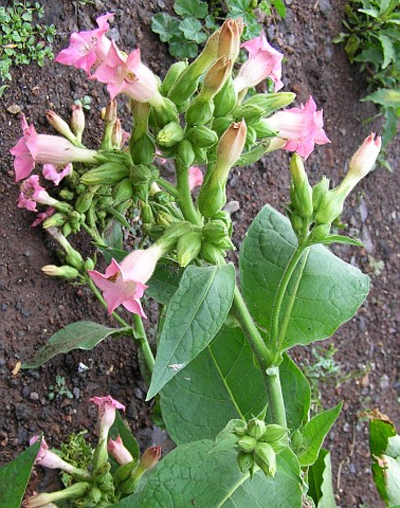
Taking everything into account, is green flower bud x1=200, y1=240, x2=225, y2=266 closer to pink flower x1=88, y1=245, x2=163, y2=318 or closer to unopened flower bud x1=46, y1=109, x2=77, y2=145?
pink flower x1=88, y1=245, x2=163, y2=318

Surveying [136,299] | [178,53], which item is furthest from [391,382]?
[136,299]

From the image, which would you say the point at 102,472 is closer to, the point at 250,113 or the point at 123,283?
the point at 123,283

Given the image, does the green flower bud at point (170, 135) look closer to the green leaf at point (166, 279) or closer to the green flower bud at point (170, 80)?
the green flower bud at point (170, 80)

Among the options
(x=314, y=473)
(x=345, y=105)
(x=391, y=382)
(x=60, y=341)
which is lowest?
(x=391, y=382)

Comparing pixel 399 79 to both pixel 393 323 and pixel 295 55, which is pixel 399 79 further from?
pixel 393 323

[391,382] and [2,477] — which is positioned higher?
[2,477]

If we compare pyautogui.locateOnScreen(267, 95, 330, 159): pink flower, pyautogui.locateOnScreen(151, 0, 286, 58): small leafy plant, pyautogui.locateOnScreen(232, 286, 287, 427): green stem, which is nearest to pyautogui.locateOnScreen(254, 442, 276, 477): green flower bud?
pyautogui.locateOnScreen(232, 286, 287, 427): green stem

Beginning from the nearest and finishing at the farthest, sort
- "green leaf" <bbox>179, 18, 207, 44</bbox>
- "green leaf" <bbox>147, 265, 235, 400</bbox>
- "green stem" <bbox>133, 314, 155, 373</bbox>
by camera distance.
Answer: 1. "green leaf" <bbox>147, 265, 235, 400</bbox>
2. "green stem" <bbox>133, 314, 155, 373</bbox>
3. "green leaf" <bbox>179, 18, 207, 44</bbox>
